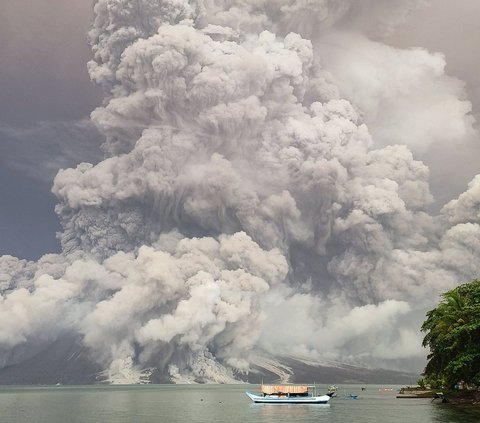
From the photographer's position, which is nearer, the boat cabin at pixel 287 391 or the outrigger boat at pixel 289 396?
the outrigger boat at pixel 289 396

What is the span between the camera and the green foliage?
Result: 77.6 m

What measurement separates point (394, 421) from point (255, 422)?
20915 mm

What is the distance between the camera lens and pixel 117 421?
9438 cm

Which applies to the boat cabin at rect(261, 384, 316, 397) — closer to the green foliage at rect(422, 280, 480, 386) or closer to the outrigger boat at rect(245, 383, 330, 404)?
the outrigger boat at rect(245, 383, 330, 404)

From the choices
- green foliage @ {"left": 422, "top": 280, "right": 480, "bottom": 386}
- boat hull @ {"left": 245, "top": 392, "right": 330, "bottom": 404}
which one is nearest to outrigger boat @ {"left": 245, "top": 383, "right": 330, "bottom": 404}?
boat hull @ {"left": 245, "top": 392, "right": 330, "bottom": 404}

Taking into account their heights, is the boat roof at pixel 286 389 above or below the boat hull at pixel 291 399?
above

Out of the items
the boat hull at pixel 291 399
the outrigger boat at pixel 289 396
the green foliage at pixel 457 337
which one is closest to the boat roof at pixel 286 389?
the outrigger boat at pixel 289 396

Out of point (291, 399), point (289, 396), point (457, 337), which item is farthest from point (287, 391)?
point (457, 337)

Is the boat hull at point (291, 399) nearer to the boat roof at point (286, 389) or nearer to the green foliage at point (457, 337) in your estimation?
the boat roof at point (286, 389)

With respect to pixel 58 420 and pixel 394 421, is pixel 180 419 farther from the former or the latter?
pixel 394 421

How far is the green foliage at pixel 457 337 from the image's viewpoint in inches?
3056

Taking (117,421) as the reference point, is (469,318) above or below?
above

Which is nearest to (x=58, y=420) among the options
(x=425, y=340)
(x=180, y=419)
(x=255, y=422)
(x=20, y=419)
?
(x=20, y=419)

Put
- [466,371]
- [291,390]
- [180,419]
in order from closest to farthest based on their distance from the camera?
[466,371] → [180,419] → [291,390]
